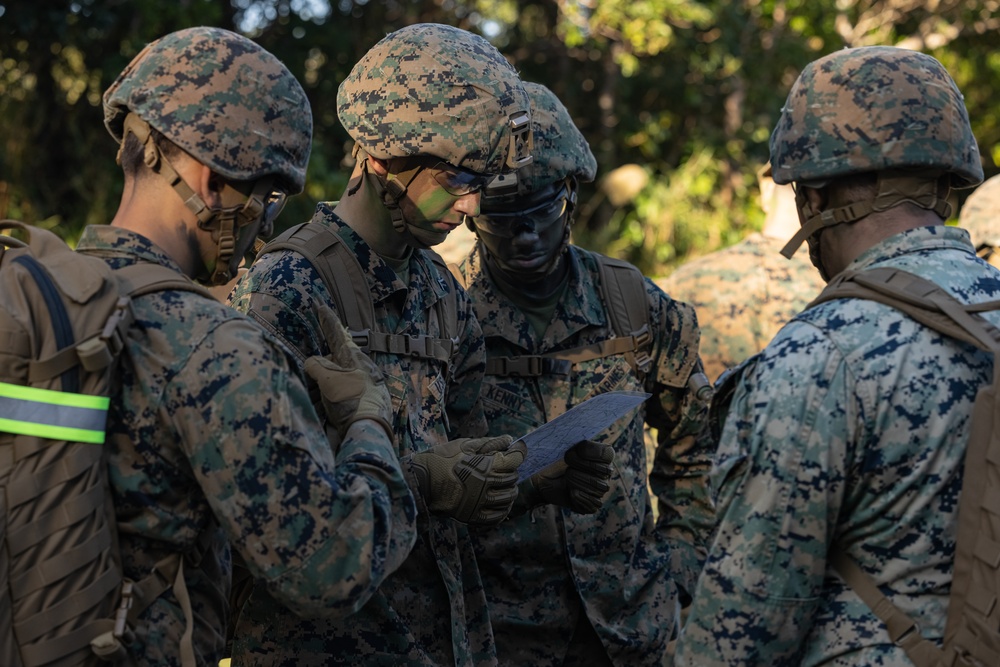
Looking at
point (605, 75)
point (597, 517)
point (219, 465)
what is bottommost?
point (605, 75)

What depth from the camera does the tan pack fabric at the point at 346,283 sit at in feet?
10.6

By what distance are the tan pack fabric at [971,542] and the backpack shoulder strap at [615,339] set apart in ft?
5.61

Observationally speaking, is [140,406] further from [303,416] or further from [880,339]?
[880,339]

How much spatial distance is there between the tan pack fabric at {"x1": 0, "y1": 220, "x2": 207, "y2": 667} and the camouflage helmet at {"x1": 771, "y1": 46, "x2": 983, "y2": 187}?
5.10 ft

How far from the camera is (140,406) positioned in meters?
2.39

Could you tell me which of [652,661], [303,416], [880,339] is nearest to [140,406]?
[303,416]

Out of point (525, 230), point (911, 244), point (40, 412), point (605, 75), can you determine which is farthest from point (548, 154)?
point (605, 75)

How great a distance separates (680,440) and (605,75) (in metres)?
9.25

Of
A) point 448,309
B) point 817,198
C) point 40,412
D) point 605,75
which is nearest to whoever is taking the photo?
point 40,412

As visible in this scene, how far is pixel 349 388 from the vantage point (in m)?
2.82

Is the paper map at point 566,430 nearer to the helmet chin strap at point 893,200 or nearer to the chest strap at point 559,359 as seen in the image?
the chest strap at point 559,359

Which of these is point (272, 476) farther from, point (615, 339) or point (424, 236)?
point (615, 339)

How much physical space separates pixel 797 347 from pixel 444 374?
47.4 inches

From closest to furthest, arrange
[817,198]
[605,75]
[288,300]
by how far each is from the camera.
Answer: [817,198]
[288,300]
[605,75]
